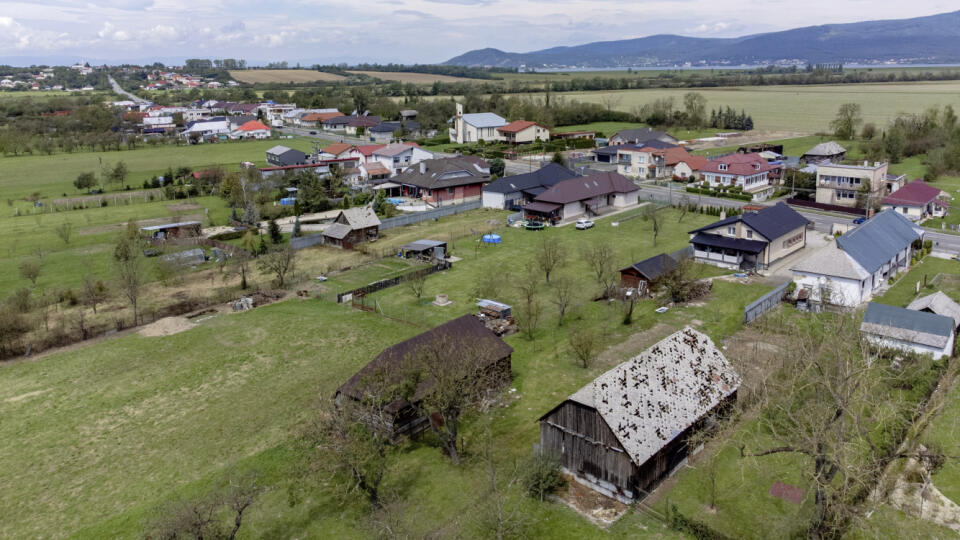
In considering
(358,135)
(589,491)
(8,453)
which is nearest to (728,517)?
(589,491)

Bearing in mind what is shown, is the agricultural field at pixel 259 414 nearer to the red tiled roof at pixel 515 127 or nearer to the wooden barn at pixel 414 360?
the wooden barn at pixel 414 360

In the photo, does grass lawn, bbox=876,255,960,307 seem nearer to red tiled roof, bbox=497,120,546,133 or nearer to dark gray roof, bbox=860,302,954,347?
dark gray roof, bbox=860,302,954,347

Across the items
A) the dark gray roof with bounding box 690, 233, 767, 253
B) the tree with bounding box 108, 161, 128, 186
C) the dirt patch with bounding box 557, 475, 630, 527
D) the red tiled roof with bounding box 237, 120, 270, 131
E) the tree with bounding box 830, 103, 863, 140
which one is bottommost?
the dirt patch with bounding box 557, 475, 630, 527

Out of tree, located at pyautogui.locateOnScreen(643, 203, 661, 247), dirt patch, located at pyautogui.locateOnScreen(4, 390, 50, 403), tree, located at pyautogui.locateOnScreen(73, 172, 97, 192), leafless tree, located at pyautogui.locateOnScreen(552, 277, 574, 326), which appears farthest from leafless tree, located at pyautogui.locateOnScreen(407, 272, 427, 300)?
tree, located at pyautogui.locateOnScreen(73, 172, 97, 192)

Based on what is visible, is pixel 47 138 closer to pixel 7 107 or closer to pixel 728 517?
pixel 7 107

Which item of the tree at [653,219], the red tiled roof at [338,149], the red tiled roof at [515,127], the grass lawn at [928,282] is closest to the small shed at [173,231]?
the red tiled roof at [338,149]

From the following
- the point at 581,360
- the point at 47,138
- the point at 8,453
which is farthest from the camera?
the point at 47,138

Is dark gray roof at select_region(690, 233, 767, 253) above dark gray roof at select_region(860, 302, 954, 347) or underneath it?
above
